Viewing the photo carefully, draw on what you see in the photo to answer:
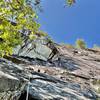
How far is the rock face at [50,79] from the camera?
1126 centimetres

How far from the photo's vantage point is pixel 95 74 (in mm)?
19766

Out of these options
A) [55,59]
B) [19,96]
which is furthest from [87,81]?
[19,96]

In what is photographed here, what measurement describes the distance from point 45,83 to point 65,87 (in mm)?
1058

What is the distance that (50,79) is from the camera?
14.4 metres

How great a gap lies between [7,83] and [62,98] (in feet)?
8.47

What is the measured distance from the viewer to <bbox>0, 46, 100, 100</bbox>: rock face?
11.3m

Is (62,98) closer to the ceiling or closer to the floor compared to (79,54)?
closer to the floor

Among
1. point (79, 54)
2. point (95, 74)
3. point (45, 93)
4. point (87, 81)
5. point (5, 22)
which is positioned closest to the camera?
point (5, 22)

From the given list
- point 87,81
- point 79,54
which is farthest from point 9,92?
point 79,54

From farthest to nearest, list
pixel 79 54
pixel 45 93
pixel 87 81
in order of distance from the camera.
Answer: pixel 79 54 < pixel 87 81 < pixel 45 93

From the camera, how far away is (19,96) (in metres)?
11.4

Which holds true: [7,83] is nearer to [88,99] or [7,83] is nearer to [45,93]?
[45,93]

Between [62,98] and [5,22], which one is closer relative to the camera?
[5,22]

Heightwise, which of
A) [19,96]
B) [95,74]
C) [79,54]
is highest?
[79,54]
